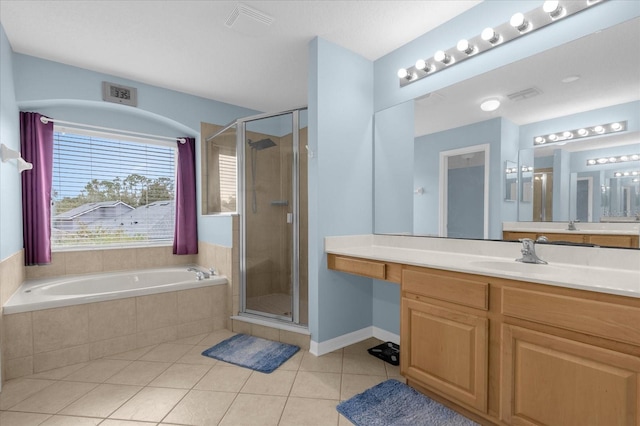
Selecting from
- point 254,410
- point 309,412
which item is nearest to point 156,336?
point 254,410

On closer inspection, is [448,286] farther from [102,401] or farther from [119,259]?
[119,259]

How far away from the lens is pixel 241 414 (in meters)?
1.63

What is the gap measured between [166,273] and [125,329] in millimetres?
952

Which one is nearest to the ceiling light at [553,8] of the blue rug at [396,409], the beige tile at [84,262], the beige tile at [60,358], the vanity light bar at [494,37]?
the vanity light bar at [494,37]

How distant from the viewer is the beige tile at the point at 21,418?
158 cm

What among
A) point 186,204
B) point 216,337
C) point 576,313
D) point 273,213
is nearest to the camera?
point 576,313

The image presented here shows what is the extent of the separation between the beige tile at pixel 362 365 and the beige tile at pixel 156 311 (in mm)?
1534

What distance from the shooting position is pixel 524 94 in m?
1.86

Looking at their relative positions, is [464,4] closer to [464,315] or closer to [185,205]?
[464,315]

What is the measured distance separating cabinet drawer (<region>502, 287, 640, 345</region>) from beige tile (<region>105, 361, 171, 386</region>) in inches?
85.8

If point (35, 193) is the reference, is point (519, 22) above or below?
above

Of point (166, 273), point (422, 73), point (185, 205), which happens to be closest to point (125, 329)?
point (166, 273)

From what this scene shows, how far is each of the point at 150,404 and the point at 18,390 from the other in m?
0.91

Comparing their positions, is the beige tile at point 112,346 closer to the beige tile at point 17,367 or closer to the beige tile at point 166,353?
the beige tile at point 166,353
